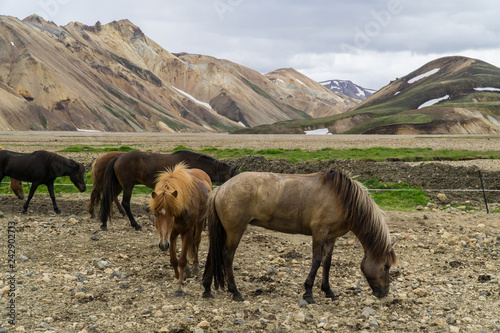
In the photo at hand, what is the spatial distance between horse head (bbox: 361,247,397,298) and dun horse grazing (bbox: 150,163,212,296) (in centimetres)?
330

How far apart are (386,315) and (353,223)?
1.65 m

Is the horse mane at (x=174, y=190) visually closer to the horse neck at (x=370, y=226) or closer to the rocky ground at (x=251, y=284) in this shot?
the rocky ground at (x=251, y=284)

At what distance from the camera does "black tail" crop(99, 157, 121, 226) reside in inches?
487

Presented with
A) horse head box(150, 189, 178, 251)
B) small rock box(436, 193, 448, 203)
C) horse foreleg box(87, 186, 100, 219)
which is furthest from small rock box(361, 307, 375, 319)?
small rock box(436, 193, 448, 203)

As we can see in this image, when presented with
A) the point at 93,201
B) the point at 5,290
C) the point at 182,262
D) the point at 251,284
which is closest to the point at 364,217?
the point at 251,284

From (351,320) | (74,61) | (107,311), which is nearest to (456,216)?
(351,320)

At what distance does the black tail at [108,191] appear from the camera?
12375 mm

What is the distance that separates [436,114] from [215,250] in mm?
136633

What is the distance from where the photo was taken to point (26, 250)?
962cm

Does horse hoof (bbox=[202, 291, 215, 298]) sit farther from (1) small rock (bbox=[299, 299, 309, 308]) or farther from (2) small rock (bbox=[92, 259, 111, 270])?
(2) small rock (bbox=[92, 259, 111, 270])

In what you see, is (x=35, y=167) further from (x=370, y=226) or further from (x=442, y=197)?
(x=442, y=197)

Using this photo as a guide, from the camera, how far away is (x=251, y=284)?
324 inches

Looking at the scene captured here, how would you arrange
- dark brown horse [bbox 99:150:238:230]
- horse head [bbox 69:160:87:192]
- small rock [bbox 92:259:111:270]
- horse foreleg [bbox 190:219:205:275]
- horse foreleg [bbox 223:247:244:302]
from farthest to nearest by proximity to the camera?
horse head [bbox 69:160:87:192], dark brown horse [bbox 99:150:238:230], horse foreleg [bbox 190:219:205:275], small rock [bbox 92:259:111:270], horse foreleg [bbox 223:247:244:302]

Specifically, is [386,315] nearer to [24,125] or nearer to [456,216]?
[456,216]
